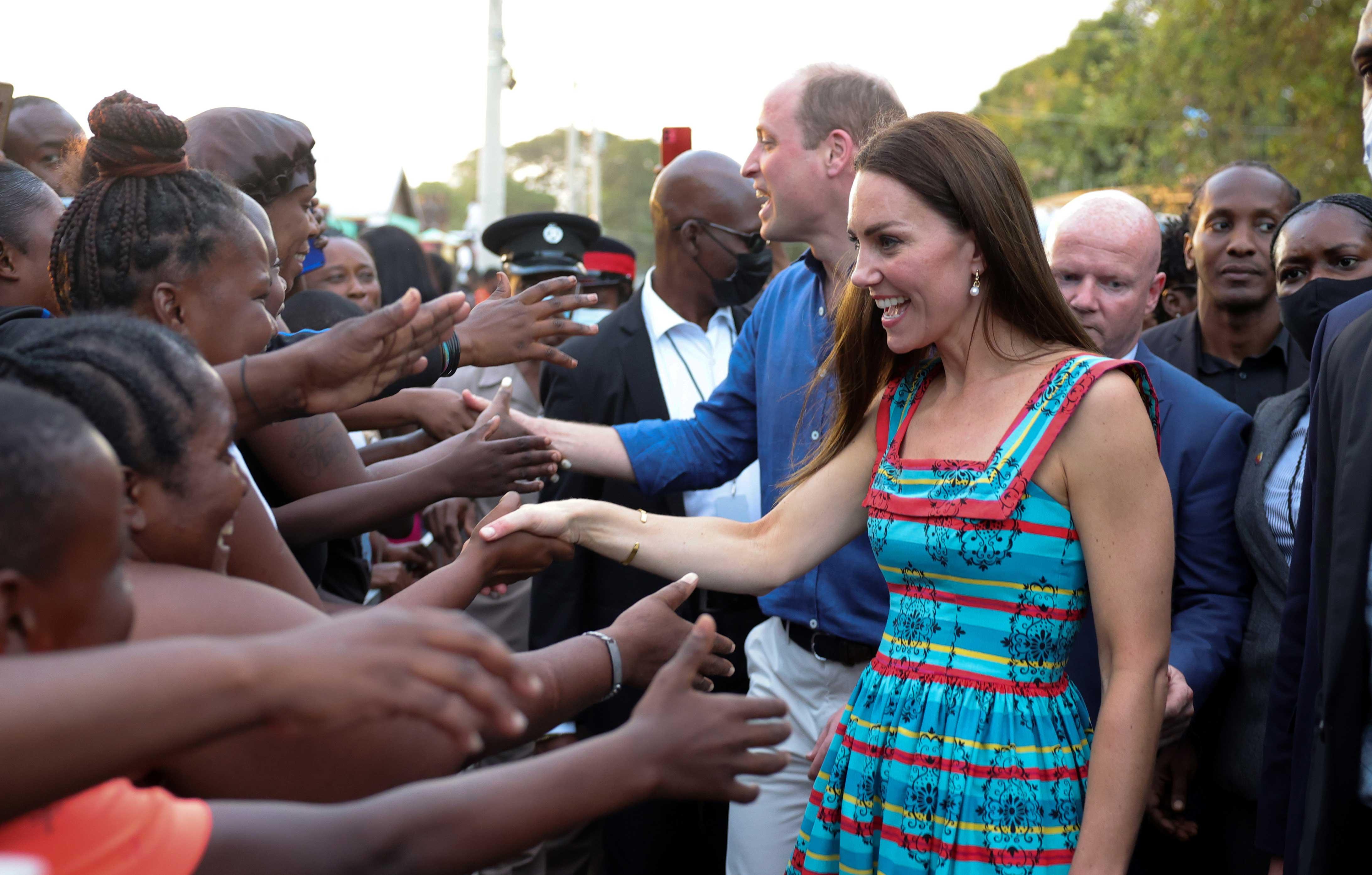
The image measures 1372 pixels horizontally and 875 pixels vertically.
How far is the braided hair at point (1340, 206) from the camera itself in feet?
13.5

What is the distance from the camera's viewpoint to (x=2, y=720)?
3.70ft

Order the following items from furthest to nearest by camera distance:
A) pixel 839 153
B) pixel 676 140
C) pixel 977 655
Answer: pixel 676 140 → pixel 839 153 → pixel 977 655

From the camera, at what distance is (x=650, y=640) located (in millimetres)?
2309

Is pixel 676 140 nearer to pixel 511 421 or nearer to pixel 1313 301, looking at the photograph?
pixel 511 421

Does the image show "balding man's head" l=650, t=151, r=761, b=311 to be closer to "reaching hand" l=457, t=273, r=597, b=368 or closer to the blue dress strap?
"reaching hand" l=457, t=273, r=597, b=368

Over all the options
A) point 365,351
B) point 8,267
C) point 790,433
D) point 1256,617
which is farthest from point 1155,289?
point 8,267

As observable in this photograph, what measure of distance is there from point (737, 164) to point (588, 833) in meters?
3.11

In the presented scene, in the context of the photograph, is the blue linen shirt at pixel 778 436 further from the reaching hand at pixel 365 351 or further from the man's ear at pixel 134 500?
the man's ear at pixel 134 500

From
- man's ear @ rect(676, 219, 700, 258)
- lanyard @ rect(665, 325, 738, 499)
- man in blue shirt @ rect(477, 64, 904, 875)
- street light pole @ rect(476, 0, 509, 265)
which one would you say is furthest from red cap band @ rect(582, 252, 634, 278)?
street light pole @ rect(476, 0, 509, 265)

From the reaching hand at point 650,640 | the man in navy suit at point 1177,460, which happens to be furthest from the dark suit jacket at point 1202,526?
the reaching hand at point 650,640

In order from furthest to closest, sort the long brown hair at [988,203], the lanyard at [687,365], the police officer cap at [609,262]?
the police officer cap at [609,262], the lanyard at [687,365], the long brown hair at [988,203]

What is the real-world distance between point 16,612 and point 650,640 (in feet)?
4.21

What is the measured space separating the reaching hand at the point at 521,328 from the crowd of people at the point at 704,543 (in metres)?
0.01

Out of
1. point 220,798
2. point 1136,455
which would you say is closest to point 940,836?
point 1136,455
